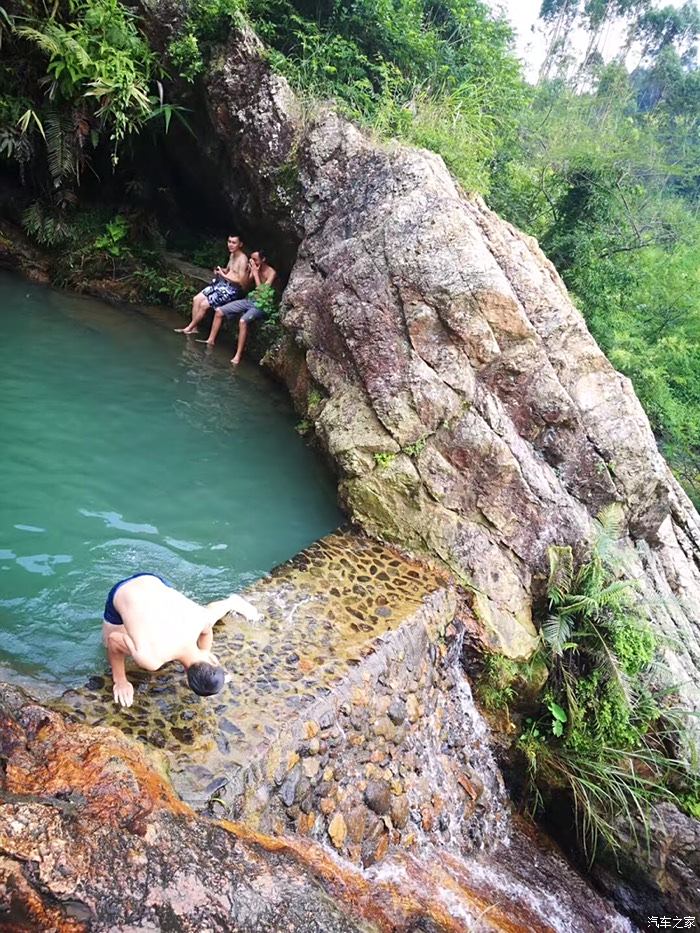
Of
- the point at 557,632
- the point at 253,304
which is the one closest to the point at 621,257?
the point at 253,304

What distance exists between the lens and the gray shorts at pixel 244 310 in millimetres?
8938

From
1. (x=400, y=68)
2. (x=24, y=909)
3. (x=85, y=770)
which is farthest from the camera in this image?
(x=400, y=68)

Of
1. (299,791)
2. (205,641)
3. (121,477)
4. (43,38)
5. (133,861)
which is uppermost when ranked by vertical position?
(43,38)

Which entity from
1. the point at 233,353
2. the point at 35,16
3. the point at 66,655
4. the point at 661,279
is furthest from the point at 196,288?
the point at 661,279

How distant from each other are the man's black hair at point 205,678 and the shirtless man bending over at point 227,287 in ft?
23.5

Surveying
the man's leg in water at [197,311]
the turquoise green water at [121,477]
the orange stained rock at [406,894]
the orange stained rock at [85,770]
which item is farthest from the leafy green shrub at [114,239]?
the orange stained rock at [406,894]

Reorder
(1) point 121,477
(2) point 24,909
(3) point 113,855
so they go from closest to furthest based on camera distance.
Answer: (2) point 24,909, (3) point 113,855, (1) point 121,477

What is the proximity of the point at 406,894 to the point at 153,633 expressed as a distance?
2.22 m

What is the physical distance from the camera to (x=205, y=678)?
3.21 meters

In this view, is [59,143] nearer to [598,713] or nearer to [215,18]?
[215,18]

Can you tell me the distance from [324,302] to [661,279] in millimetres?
9311

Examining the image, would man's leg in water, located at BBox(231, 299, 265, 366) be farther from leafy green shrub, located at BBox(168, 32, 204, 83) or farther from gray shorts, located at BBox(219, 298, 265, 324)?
A: leafy green shrub, located at BBox(168, 32, 204, 83)

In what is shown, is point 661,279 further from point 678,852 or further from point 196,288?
point 678,852

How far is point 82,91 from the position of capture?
837 centimetres
